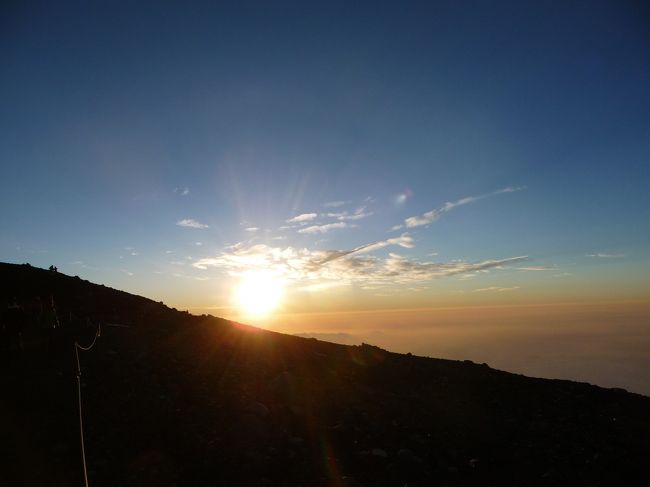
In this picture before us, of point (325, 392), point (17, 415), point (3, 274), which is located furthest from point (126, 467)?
point (3, 274)

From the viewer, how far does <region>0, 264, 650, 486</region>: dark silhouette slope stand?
8164 millimetres

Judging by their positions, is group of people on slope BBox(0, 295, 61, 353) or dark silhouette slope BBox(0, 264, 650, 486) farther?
group of people on slope BBox(0, 295, 61, 353)

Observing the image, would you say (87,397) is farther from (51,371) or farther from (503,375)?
(503,375)

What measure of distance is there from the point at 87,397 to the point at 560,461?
12080mm

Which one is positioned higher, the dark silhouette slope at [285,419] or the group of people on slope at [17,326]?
the group of people on slope at [17,326]

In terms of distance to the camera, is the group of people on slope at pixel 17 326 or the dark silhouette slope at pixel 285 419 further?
the group of people on slope at pixel 17 326

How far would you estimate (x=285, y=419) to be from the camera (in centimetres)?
1060

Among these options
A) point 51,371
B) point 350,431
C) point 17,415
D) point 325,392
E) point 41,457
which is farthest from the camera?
point 325,392

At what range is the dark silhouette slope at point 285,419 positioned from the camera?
8164 mm

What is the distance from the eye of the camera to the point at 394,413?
11625 mm

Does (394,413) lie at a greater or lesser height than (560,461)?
greater

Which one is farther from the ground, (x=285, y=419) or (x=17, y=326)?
(x=17, y=326)

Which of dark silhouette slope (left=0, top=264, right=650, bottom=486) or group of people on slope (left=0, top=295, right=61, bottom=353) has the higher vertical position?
group of people on slope (left=0, top=295, right=61, bottom=353)

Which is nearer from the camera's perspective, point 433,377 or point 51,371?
point 51,371
